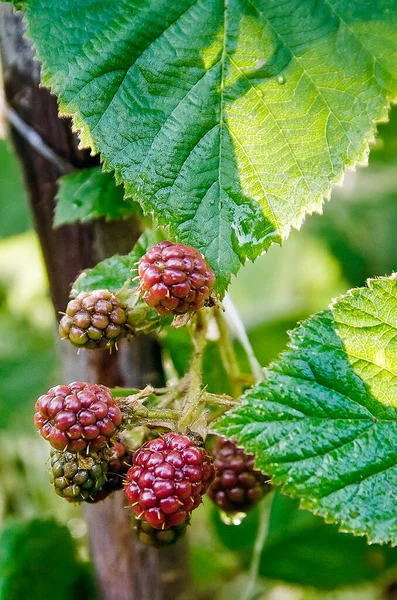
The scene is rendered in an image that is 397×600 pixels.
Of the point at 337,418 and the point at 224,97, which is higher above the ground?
the point at 224,97

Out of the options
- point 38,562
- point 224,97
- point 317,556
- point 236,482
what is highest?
point 224,97

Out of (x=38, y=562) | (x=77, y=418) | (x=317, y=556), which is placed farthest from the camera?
(x=317, y=556)

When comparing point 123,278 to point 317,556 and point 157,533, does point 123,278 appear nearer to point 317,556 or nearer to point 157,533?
point 157,533

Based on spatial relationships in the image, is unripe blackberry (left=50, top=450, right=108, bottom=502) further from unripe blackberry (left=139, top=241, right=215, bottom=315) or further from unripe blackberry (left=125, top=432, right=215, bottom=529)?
unripe blackberry (left=139, top=241, right=215, bottom=315)

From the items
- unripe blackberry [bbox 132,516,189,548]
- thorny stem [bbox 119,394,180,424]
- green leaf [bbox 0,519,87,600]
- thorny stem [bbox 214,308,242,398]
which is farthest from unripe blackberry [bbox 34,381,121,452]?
green leaf [bbox 0,519,87,600]

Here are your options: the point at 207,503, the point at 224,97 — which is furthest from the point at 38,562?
the point at 224,97

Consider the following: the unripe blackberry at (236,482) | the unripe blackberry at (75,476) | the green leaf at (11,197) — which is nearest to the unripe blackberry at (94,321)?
the unripe blackberry at (75,476)
